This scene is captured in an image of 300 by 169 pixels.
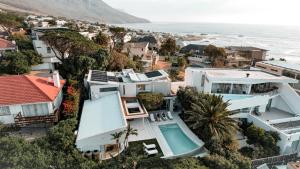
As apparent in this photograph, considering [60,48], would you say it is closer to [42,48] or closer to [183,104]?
[42,48]

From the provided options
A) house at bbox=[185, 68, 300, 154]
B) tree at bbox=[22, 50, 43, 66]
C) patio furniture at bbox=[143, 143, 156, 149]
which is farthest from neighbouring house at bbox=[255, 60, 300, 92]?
tree at bbox=[22, 50, 43, 66]

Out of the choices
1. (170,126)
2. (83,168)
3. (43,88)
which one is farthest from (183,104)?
(43,88)

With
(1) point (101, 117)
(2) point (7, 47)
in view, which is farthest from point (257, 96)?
(2) point (7, 47)

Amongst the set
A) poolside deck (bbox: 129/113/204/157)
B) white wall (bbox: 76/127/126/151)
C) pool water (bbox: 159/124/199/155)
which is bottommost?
pool water (bbox: 159/124/199/155)

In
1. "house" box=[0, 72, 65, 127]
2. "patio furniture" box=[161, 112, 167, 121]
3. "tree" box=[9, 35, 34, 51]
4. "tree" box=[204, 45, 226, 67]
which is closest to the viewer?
"house" box=[0, 72, 65, 127]

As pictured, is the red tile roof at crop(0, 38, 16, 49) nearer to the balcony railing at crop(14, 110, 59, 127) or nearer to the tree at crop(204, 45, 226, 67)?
the balcony railing at crop(14, 110, 59, 127)

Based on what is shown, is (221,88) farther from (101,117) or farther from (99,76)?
(99,76)

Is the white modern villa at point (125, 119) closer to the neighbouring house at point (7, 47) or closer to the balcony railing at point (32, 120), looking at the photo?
the balcony railing at point (32, 120)
